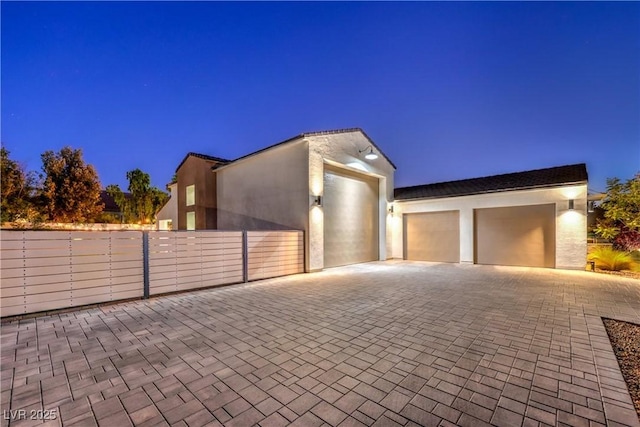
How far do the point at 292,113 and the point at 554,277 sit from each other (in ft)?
196

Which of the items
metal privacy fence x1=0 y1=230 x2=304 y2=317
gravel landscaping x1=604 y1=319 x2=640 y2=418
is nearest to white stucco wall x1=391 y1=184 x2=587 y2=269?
→ gravel landscaping x1=604 y1=319 x2=640 y2=418

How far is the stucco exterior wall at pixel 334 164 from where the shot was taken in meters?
8.98

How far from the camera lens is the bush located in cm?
861

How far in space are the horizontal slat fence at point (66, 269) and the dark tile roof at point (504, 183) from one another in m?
11.3

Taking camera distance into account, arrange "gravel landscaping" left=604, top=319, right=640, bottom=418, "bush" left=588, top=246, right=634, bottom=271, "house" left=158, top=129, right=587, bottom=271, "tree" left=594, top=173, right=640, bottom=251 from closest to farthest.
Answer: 1. "gravel landscaping" left=604, top=319, right=640, bottom=418
2. "tree" left=594, top=173, right=640, bottom=251
3. "bush" left=588, top=246, right=634, bottom=271
4. "house" left=158, top=129, right=587, bottom=271

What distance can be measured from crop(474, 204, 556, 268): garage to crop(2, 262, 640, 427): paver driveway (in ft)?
14.9

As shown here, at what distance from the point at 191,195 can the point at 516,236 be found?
1623 cm

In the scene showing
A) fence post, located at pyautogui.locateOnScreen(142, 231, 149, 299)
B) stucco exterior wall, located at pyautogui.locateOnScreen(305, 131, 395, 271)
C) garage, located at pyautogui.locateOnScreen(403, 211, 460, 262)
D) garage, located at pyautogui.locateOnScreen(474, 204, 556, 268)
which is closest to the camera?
A: fence post, located at pyautogui.locateOnScreen(142, 231, 149, 299)

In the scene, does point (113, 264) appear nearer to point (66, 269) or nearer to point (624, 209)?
point (66, 269)

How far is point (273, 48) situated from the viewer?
2350 cm

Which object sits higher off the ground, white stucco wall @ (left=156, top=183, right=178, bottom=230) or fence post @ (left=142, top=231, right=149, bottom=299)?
white stucco wall @ (left=156, top=183, right=178, bottom=230)

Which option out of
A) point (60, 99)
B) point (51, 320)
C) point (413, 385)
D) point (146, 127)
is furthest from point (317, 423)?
point (146, 127)

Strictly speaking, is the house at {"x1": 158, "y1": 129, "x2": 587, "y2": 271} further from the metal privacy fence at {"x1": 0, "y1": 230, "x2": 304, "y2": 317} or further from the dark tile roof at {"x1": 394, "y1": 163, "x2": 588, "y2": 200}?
the metal privacy fence at {"x1": 0, "y1": 230, "x2": 304, "y2": 317}

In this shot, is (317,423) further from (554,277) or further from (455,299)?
(554,277)
